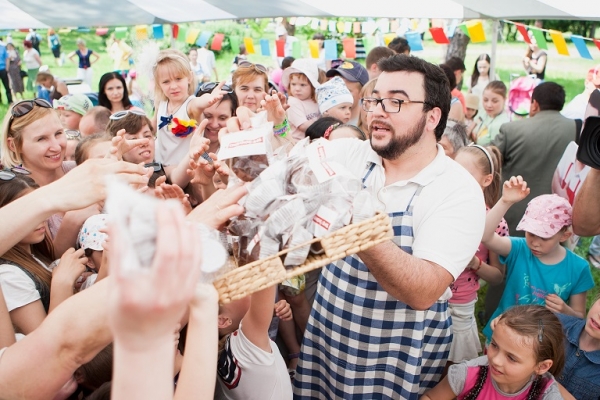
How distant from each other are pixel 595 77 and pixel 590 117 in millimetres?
2449

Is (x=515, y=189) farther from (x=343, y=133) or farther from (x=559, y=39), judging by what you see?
(x=559, y=39)

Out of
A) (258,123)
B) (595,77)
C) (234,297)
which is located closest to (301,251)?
(234,297)

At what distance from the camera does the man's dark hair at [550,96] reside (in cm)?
394

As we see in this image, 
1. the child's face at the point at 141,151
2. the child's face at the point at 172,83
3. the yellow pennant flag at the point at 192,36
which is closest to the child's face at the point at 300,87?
the child's face at the point at 172,83

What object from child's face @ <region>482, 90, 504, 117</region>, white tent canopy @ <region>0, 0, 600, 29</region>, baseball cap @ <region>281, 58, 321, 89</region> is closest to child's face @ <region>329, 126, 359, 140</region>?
baseball cap @ <region>281, 58, 321, 89</region>

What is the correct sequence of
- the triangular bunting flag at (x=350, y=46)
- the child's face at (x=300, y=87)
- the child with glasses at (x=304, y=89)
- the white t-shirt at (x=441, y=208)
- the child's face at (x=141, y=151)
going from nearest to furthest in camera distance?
1. the white t-shirt at (x=441, y=208)
2. the child's face at (x=141, y=151)
3. the child with glasses at (x=304, y=89)
4. the child's face at (x=300, y=87)
5. the triangular bunting flag at (x=350, y=46)

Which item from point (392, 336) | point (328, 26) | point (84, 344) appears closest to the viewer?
point (84, 344)

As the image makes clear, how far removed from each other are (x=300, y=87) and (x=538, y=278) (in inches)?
107

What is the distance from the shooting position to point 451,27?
887cm

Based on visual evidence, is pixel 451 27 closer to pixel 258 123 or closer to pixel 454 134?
pixel 454 134

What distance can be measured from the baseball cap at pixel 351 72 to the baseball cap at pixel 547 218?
2415 millimetres

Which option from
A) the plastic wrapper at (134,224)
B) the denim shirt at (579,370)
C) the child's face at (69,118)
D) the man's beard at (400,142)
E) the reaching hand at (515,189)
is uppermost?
the plastic wrapper at (134,224)

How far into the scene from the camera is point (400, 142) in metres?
1.76

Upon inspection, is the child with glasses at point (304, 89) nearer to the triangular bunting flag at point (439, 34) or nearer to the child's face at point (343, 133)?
the child's face at point (343, 133)
